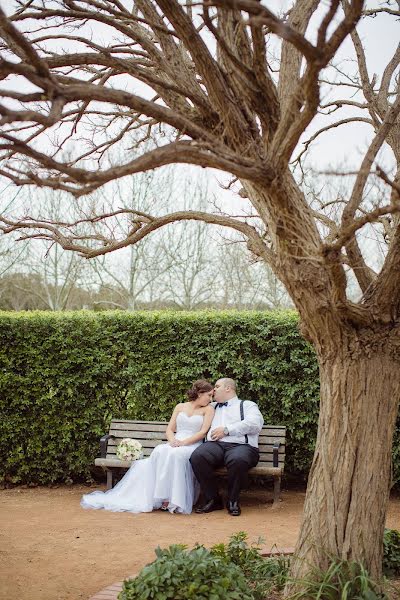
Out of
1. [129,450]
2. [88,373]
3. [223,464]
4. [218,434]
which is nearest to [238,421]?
[218,434]

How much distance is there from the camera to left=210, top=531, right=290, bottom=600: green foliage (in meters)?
4.79

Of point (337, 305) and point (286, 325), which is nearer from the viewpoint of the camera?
point (337, 305)

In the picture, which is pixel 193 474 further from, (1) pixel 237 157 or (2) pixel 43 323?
(1) pixel 237 157

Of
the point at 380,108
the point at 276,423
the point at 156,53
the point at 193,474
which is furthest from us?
the point at 276,423

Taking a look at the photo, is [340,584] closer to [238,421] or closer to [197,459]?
[197,459]

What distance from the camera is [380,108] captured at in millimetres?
7418

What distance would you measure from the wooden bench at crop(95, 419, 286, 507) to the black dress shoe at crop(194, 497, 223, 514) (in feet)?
1.16

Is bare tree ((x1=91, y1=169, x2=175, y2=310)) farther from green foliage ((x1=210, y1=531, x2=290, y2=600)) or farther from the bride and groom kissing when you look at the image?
green foliage ((x1=210, y1=531, x2=290, y2=600))

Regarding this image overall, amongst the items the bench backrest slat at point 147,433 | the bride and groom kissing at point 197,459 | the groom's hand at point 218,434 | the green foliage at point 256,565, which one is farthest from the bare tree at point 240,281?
the green foliage at point 256,565

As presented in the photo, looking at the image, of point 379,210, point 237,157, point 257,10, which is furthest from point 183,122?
point 379,210

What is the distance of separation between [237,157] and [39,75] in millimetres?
1011

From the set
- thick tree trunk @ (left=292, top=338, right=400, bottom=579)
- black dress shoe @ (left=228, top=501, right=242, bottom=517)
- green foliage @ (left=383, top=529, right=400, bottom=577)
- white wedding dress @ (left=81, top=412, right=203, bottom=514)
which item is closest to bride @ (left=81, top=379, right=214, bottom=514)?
white wedding dress @ (left=81, top=412, right=203, bottom=514)

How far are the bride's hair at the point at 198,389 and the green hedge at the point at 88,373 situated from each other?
356 millimetres

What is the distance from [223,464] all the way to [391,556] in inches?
132
